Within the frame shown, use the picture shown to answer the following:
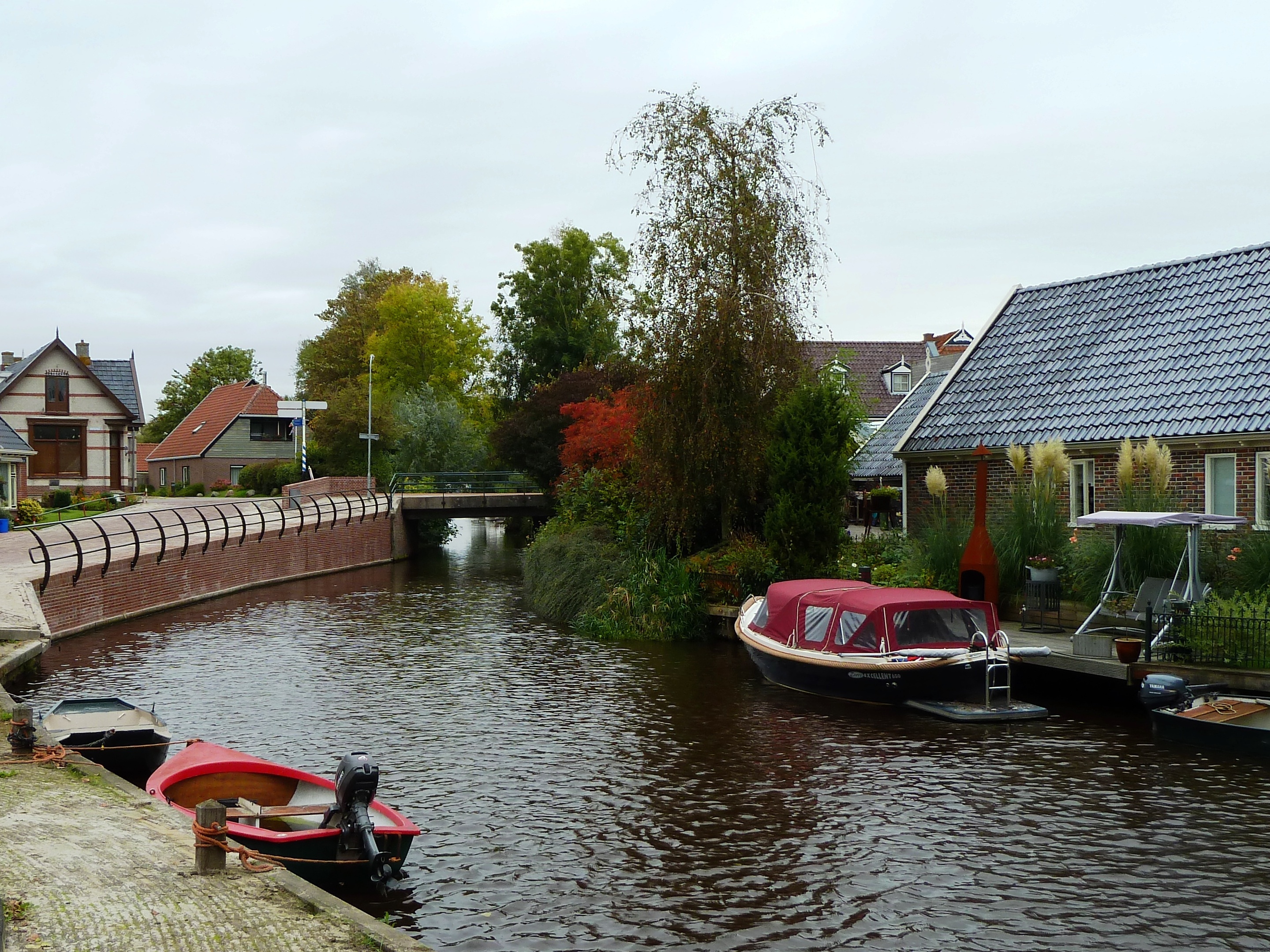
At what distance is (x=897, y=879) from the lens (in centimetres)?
983

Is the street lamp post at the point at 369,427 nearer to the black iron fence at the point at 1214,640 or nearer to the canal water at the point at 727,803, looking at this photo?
the canal water at the point at 727,803

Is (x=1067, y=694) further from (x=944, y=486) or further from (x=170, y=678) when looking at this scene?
(x=170, y=678)

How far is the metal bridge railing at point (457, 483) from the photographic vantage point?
168 feet

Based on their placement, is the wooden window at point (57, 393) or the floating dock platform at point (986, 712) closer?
the floating dock platform at point (986, 712)

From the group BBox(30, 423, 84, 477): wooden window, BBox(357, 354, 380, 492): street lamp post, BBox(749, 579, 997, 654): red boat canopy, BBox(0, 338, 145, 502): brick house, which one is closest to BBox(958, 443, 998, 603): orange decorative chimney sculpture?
BBox(749, 579, 997, 654): red boat canopy

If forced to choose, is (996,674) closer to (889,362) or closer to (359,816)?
(359,816)

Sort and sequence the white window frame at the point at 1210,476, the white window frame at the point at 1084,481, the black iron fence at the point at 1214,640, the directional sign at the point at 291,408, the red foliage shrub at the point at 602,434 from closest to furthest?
the black iron fence at the point at 1214,640, the white window frame at the point at 1210,476, the white window frame at the point at 1084,481, the red foliage shrub at the point at 602,434, the directional sign at the point at 291,408

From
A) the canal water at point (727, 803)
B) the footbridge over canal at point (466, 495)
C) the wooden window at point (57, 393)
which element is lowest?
the canal water at point (727, 803)

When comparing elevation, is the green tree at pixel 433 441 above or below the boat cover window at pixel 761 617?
above

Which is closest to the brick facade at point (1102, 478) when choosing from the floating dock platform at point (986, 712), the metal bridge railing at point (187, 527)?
the floating dock platform at point (986, 712)

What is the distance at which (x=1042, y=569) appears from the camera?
62.1 ft

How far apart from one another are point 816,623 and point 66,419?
50411mm

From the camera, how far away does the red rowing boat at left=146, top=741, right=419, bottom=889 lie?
30.2ft

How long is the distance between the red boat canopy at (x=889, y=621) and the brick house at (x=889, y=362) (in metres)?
35.8
